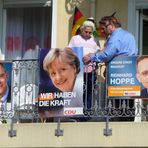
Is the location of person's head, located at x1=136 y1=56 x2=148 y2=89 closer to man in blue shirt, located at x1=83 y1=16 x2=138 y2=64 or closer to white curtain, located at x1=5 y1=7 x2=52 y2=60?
man in blue shirt, located at x1=83 y1=16 x2=138 y2=64

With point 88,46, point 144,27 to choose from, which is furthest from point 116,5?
point 88,46

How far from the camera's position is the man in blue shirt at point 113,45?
12.5m

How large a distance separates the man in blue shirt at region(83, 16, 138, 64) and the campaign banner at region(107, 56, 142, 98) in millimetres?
167

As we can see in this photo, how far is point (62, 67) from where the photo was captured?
1267 centimetres

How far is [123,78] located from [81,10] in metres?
2.85

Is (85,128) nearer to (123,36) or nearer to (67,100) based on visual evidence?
(67,100)

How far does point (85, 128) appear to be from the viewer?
1245 centimetres

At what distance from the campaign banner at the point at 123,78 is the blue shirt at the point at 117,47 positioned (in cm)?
15

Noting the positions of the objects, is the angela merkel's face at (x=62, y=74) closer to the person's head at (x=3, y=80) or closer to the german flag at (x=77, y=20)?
the person's head at (x=3, y=80)

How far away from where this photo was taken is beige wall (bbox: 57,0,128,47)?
14641 mm

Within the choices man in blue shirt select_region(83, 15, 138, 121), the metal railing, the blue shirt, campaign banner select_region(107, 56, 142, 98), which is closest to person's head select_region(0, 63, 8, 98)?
the metal railing

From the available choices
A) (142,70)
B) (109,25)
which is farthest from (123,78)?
(109,25)

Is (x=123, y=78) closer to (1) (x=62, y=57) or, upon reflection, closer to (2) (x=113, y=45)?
(2) (x=113, y=45)

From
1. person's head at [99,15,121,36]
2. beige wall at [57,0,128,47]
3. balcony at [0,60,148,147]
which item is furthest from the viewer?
beige wall at [57,0,128,47]
